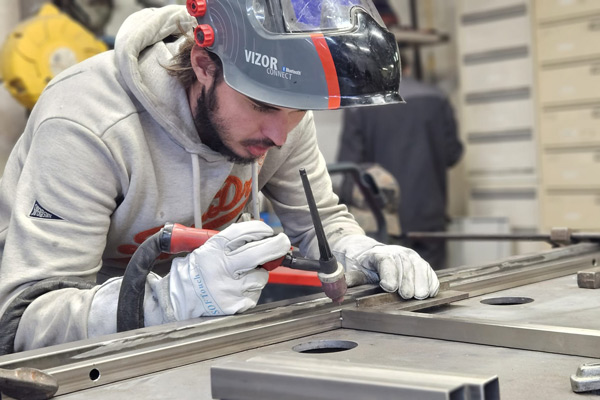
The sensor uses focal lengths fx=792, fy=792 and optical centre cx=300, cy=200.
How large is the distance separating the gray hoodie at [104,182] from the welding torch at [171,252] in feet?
0.14

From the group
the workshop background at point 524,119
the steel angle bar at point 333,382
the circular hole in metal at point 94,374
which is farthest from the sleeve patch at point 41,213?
the workshop background at point 524,119

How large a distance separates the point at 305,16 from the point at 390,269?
20.9 inches

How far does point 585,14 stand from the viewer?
195 inches

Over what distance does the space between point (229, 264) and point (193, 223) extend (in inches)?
18.8

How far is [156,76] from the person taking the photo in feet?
5.60

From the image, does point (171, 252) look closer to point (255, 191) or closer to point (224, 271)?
point (224, 271)

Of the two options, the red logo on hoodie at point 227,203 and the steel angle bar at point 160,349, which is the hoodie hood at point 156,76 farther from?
the steel angle bar at point 160,349

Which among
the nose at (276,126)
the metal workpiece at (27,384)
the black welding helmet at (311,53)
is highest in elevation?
the black welding helmet at (311,53)

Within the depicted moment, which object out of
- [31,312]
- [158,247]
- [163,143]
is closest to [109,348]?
[158,247]

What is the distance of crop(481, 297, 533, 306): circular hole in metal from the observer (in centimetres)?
159

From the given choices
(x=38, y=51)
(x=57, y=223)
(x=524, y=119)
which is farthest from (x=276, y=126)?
(x=524, y=119)

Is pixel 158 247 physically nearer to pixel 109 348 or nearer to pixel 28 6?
pixel 109 348

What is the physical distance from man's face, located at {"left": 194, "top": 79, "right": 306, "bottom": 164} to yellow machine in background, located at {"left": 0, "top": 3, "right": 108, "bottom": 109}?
1.65 meters

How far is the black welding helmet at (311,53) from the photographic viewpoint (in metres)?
1.46
